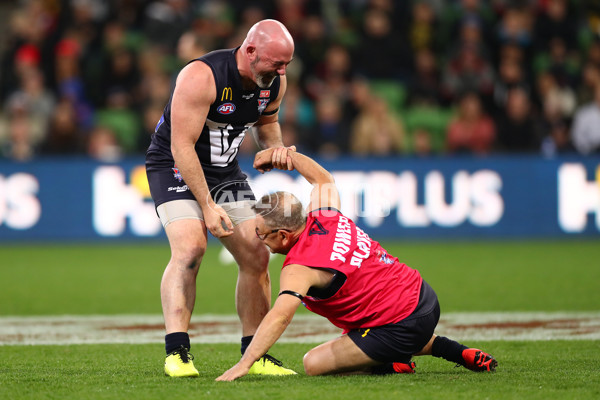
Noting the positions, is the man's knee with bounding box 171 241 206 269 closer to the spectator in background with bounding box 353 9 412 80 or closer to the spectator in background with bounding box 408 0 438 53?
the spectator in background with bounding box 353 9 412 80

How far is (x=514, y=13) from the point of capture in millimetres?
16984

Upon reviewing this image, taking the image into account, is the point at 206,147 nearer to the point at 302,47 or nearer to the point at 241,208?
the point at 241,208

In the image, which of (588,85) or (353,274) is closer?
(353,274)

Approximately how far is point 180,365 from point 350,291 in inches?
41.6

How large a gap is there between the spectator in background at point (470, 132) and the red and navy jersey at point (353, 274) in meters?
10.0

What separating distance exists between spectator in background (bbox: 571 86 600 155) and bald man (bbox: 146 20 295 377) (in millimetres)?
10468

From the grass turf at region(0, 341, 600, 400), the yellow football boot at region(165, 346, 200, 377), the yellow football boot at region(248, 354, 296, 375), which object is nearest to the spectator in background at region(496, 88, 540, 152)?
the grass turf at region(0, 341, 600, 400)

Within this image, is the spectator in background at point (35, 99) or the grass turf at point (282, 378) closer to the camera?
the grass turf at point (282, 378)

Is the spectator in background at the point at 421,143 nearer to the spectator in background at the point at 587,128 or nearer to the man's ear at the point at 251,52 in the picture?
the spectator in background at the point at 587,128

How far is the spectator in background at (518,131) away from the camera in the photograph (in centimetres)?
1528

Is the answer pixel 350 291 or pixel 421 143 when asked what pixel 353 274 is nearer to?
pixel 350 291

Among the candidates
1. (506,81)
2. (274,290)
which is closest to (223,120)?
(274,290)

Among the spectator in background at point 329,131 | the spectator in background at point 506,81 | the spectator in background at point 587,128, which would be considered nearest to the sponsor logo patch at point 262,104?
the spectator in background at point 329,131

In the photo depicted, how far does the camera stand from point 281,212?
508 cm
